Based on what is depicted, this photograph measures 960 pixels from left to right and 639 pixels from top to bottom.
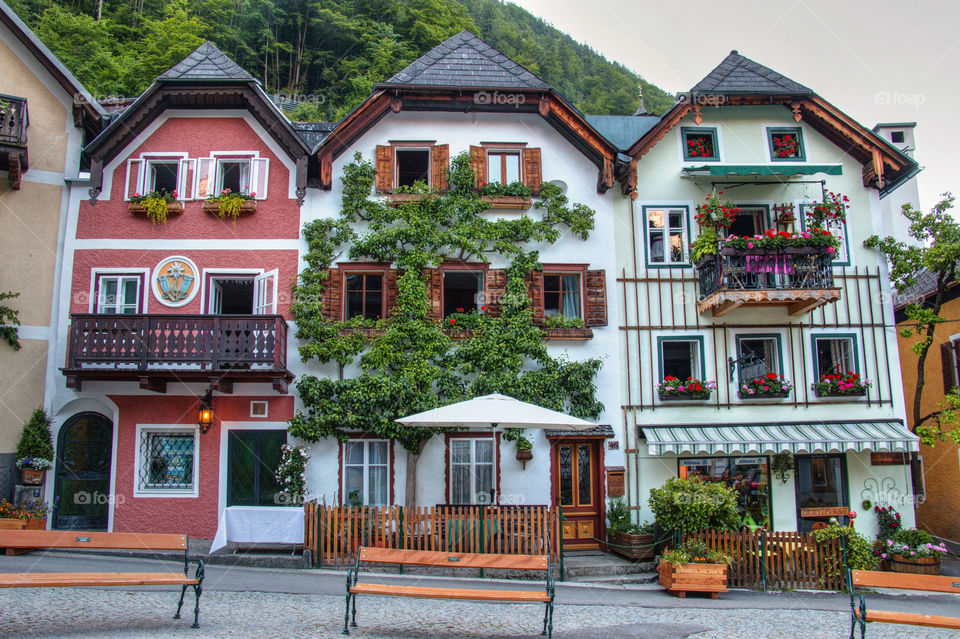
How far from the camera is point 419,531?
12.6 m

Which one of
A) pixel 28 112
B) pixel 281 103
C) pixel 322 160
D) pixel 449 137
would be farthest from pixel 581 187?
pixel 281 103

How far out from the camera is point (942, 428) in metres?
18.4

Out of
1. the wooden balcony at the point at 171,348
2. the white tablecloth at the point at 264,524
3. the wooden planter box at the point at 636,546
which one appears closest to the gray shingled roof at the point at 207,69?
the wooden balcony at the point at 171,348

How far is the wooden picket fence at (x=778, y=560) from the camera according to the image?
1278 cm

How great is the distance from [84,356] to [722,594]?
1317 centimetres

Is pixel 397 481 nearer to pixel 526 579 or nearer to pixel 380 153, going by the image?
pixel 526 579

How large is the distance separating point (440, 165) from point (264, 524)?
9039 mm

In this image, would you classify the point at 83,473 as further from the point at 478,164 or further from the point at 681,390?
the point at 681,390

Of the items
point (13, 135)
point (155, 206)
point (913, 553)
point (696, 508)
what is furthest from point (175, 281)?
point (913, 553)

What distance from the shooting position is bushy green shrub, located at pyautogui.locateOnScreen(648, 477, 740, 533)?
13.0 meters

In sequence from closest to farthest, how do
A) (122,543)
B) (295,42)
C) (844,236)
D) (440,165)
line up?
1. (122,543)
2. (440,165)
3. (844,236)
4. (295,42)

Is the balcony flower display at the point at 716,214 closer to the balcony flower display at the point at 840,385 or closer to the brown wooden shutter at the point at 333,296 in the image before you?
the balcony flower display at the point at 840,385

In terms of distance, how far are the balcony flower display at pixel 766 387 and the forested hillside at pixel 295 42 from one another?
876 inches

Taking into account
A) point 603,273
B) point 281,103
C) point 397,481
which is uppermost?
point 281,103
